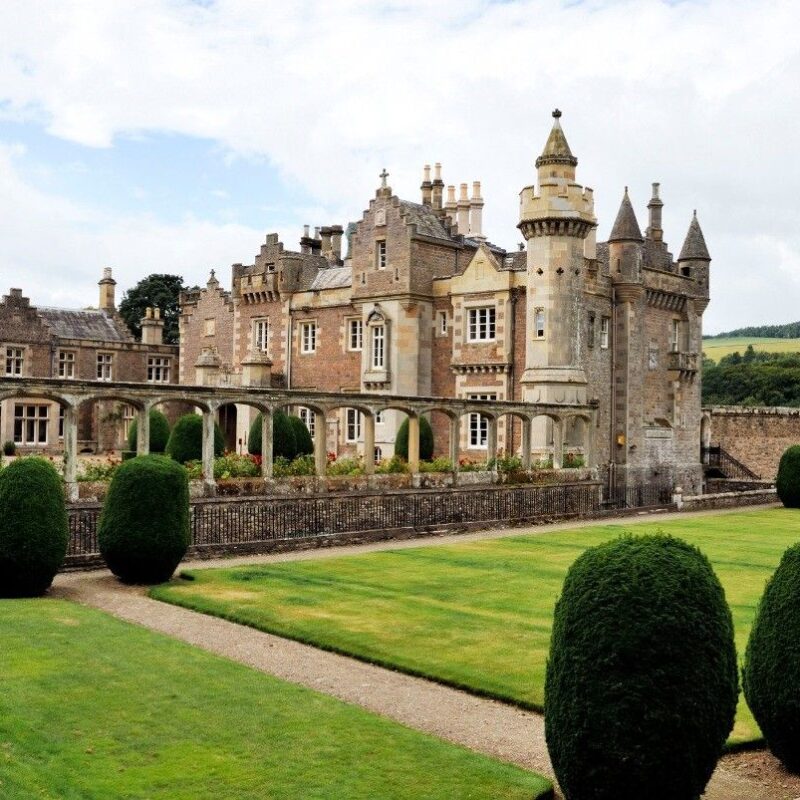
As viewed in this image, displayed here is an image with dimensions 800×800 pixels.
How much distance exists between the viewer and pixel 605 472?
130ft

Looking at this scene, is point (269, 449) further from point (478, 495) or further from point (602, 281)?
point (602, 281)

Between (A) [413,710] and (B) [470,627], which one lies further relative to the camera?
(B) [470,627]

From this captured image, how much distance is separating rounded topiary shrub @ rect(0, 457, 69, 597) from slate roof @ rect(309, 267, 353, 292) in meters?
28.2

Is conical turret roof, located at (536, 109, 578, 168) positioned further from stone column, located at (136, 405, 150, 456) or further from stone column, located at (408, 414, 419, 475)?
stone column, located at (136, 405, 150, 456)

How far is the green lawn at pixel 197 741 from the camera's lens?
7891 millimetres

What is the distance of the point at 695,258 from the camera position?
46188 millimetres

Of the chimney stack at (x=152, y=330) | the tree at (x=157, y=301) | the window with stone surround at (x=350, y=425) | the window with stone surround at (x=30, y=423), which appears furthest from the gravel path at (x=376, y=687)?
the tree at (x=157, y=301)

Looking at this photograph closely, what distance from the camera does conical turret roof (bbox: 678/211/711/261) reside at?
152 feet

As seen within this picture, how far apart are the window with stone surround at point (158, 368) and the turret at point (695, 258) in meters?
27.1

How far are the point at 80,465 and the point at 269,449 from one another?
7522 mm

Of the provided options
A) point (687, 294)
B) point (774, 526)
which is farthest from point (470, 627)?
point (687, 294)

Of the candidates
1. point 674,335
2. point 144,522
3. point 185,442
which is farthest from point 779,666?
point 674,335

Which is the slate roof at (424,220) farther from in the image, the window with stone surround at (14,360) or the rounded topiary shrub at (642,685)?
the rounded topiary shrub at (642,685)

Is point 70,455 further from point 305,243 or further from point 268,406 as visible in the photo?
point 305,243
